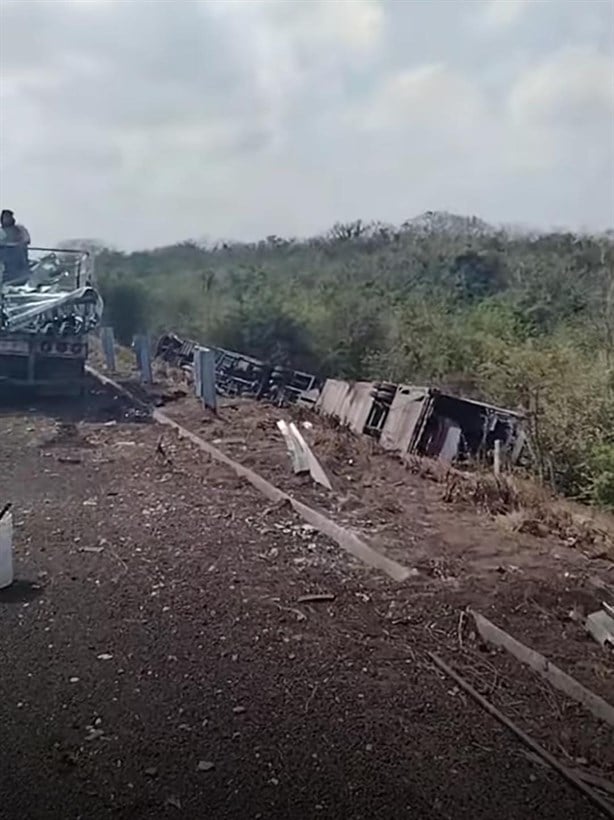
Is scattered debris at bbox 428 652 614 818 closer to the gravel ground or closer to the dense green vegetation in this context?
the gravel ground

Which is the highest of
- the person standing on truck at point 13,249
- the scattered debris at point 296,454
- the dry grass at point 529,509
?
the person standing on truck at point 13,249

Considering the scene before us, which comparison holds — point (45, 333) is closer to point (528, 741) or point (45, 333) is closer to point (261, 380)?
point (261, 380)

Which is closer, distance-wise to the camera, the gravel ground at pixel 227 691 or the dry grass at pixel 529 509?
the gravel ground at pixel 227 691

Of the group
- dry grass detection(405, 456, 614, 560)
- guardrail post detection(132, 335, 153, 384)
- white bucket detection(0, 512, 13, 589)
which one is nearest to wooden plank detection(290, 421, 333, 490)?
dry grass detection(405, 456, 614, 560)

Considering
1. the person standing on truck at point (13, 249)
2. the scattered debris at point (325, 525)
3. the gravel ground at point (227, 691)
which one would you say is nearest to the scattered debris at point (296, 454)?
the scattered debris at point (325, 525)

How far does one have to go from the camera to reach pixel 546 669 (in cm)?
542

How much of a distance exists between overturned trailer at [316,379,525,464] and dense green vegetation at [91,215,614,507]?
17.4 inches

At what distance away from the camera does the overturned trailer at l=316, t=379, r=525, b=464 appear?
41.2 ft

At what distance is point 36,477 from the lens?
429 inches

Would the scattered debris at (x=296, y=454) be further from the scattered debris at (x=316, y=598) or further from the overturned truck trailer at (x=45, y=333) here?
the overturned truck trailer at (x=45, y=333)

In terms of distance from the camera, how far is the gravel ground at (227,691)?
4062mm

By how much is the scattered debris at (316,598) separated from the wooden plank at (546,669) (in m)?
0.97

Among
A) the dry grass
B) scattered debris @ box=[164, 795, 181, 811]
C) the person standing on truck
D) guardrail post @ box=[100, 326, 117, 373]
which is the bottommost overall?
guardrail post @ box=[100, 326, 117, 373]

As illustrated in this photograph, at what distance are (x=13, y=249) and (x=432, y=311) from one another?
848 cm
